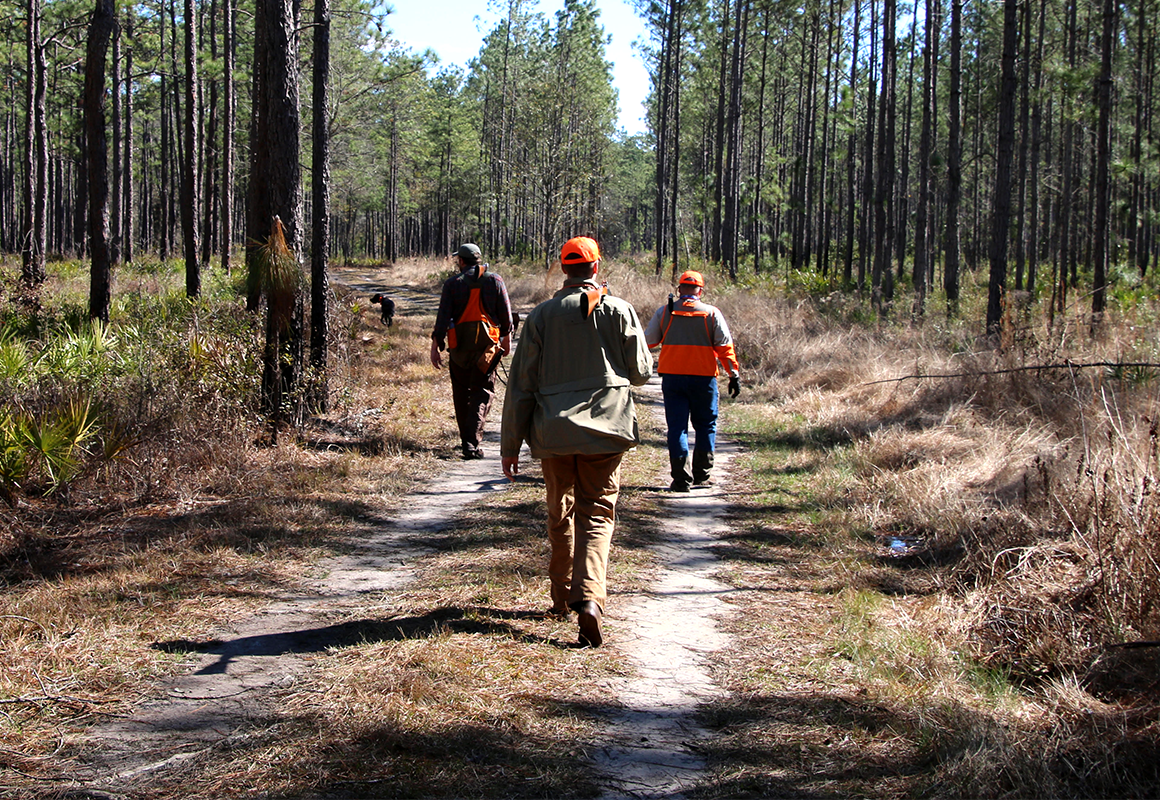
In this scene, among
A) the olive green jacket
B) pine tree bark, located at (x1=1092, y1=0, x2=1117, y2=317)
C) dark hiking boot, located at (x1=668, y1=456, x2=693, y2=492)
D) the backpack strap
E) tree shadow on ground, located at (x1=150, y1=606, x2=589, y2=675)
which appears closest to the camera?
tree shadow on ground, located at (x1=150, y1=606, x2=589, y2=675)

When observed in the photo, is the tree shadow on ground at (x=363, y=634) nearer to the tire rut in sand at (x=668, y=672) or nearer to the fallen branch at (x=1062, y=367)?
the tire rut in sand at (x=668, y=672)

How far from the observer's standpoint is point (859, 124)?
48.9 metres

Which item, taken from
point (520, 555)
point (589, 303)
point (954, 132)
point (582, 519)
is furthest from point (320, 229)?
A: point (954, 132)

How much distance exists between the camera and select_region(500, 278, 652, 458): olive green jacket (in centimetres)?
470

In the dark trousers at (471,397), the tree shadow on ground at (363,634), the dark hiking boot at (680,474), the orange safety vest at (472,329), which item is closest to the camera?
the tree shadow on ground at (363,634)

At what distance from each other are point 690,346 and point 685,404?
568mm

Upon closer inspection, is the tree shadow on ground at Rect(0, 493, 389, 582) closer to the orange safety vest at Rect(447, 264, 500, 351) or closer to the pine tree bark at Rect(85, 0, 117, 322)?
the orange safety vest at Rect(447, 264, 500, 351)

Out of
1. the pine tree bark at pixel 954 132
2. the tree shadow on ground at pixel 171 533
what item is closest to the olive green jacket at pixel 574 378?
the tree shadow on ground at pixel 171 533

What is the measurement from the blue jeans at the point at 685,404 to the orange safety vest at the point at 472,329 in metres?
1.83

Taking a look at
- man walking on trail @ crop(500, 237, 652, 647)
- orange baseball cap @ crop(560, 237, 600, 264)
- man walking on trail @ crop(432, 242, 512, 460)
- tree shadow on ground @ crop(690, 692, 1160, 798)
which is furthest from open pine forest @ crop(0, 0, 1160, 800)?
orange baseball cap @ crop(560, 237, 600, 264)

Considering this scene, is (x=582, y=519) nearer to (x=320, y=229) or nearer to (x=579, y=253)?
(x=579, y=253)

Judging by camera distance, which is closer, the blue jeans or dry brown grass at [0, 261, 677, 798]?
dry brown grass at [0, 261, 677, 798]

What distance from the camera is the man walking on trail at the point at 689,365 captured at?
835 centimetres

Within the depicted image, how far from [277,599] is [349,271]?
1712 inches
